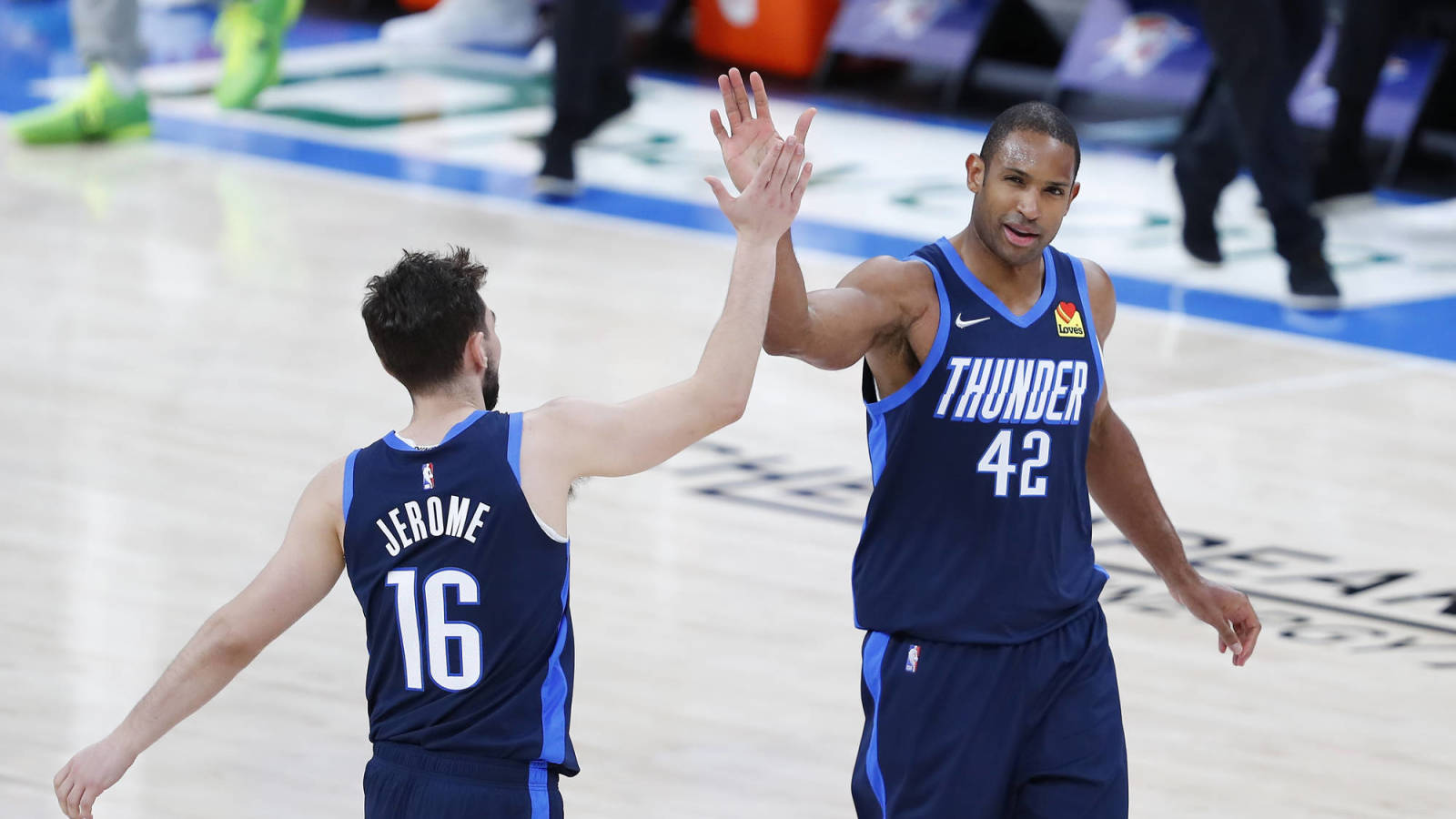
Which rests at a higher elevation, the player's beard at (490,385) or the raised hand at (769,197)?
the raised hand at (769,197)

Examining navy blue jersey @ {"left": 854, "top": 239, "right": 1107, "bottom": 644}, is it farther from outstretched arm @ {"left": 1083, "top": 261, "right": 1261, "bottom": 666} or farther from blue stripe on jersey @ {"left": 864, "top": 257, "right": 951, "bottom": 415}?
outstretched arm @ {"left": 1083, "top": 261, "right": 1261, "bottom": 666}

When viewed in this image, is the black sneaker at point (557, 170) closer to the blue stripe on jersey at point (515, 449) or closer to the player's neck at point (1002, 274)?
the player's neck at point (1002, 274)

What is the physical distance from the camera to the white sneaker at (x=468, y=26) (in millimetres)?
12406

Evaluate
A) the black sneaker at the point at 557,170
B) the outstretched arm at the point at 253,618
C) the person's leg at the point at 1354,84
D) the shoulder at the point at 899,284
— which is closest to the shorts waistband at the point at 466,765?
the outstretched arm at the point at 253,618

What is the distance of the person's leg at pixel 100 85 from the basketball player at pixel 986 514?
24.6 ft

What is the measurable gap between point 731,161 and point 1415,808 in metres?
2.19

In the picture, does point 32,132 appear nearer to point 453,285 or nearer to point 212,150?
point 212,150

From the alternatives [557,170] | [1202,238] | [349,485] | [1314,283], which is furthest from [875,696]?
[557,170]

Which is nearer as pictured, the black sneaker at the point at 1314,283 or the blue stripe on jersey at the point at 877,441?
the blue stripe on jersey at the point at 877,441

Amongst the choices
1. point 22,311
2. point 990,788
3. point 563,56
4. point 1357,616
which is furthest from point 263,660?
point 563,56

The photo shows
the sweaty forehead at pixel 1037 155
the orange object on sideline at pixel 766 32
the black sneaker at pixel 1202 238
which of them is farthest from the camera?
the orange object on sideline at pixel 766 32

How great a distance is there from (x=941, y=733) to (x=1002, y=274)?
0.69 meters

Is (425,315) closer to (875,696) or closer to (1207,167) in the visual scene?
(875,696)

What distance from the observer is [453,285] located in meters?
2.91
